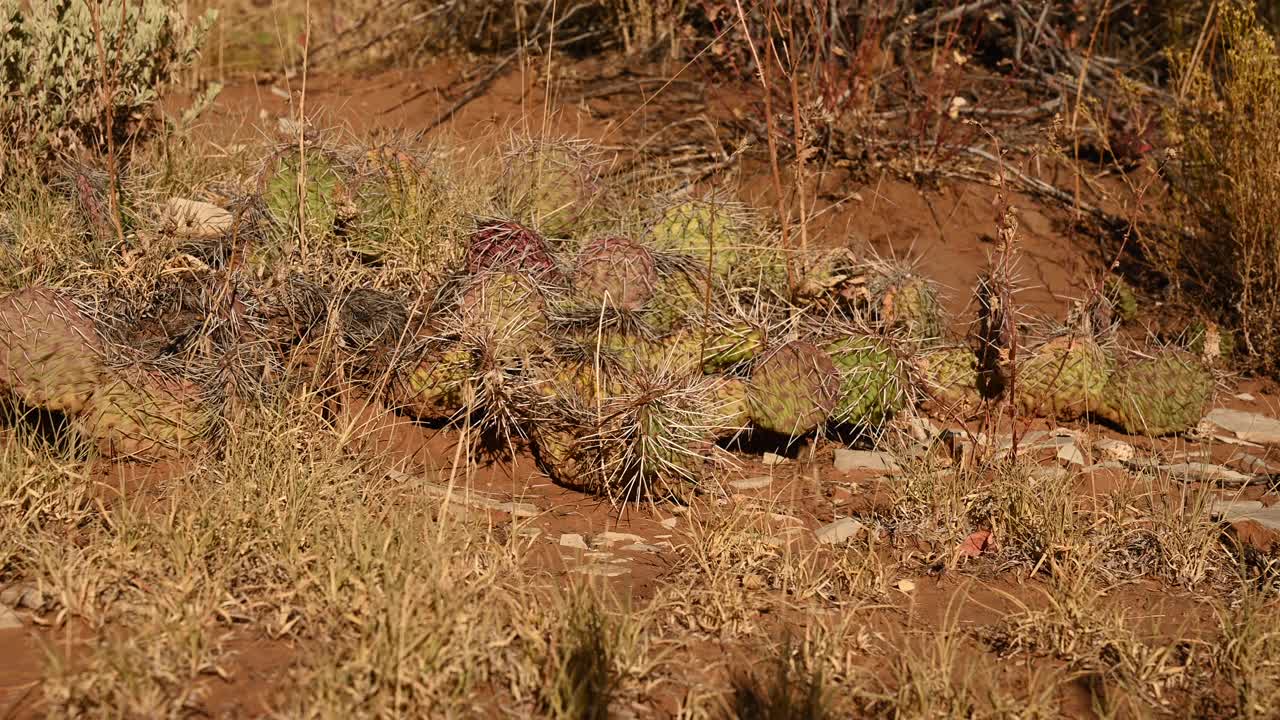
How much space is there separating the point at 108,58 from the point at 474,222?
159cm

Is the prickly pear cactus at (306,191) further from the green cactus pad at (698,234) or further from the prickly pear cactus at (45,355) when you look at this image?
the green cactus pad at (698,234)

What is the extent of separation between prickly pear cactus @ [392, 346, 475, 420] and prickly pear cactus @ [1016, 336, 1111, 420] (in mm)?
1780

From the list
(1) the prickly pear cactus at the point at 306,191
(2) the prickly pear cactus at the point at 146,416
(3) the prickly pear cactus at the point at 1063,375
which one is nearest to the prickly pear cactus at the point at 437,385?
(2) the prickly pear cactus at the point at 146,416

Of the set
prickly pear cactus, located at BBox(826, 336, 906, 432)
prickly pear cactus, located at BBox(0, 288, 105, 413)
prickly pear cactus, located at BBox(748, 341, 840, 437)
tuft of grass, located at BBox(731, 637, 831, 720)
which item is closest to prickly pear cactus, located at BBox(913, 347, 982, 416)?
prickly pear cactus, located at BBox(826, 336, 906, 432)

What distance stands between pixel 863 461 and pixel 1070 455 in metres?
0.63

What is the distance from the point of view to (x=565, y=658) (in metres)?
2.54

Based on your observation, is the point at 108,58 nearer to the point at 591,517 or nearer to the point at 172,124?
the point at 172,124

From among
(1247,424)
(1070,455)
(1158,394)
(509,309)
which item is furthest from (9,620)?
(1247,424)

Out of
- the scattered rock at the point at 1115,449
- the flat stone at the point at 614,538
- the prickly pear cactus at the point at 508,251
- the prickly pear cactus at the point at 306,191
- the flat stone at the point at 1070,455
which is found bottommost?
the scattered rock at the point at 1115,449

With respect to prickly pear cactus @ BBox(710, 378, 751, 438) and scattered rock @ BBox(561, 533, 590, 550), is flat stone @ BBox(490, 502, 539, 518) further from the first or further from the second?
prickly pear cactus @ BBox(710, 378, 751, 438)

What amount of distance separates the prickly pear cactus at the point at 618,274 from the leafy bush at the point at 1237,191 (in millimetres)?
2363

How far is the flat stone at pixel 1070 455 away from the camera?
12.9ft

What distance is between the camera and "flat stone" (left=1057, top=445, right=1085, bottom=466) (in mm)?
3945

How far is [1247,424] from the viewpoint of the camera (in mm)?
4457
